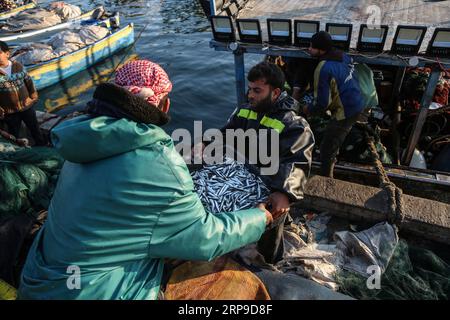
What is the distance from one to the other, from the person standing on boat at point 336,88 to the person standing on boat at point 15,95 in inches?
229

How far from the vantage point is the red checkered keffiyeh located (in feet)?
7.82

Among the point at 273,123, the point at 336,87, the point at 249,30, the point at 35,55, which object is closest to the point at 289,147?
the point at 273,123

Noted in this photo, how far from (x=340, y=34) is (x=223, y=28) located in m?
2.19

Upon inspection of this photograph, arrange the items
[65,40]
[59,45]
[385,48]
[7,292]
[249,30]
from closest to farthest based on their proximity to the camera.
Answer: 1. [7,292]
2. [385,48]
3. [249,30]
4. [59,45]
5. [65,40]

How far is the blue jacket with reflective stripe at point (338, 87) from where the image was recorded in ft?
17.2

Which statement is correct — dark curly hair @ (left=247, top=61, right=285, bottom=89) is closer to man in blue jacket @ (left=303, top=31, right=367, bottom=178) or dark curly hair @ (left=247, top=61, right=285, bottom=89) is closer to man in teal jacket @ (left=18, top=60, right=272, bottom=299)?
man in teal jacket @ (left=18, top=60, right=272, bottom=299)

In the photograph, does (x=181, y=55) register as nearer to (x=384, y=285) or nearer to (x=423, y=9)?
(x=423, y=9)

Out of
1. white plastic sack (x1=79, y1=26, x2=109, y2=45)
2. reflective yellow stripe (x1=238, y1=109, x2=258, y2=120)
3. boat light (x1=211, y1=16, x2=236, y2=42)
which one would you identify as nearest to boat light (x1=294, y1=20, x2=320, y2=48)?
boat light (x1=211, y1=16, x2=236, y2=42)

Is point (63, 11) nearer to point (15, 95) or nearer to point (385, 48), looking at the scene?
point (15, 95)

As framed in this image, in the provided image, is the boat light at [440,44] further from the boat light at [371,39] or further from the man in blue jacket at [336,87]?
the man in blue jacket at [336,87]

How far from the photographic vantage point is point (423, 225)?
4387 millimetres

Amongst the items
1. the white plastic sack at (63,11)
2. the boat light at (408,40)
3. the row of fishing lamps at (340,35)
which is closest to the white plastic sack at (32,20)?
the white plastic sack at (63,11)

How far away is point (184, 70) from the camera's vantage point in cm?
1691
